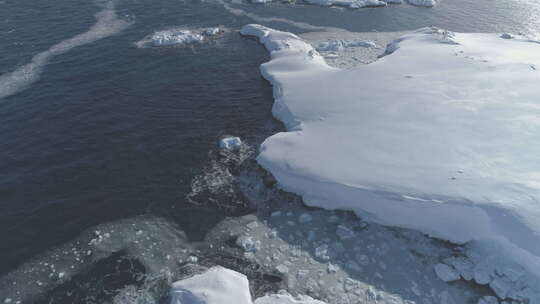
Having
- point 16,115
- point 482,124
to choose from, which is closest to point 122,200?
point 16,115

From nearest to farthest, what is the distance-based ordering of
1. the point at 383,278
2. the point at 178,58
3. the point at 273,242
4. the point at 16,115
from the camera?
the point at 383,278 → the point at 273,242 → the point at 16,115 → the point at 178,58

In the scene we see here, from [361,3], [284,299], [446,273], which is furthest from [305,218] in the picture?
[361,3]

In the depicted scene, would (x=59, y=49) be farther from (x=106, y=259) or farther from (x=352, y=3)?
(x=352, y=3)

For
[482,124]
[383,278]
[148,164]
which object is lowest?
[383,278]

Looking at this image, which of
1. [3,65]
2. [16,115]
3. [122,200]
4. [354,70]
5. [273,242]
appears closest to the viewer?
[273,242]

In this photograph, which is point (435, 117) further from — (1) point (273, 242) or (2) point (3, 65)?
(2) point (3, 65)
